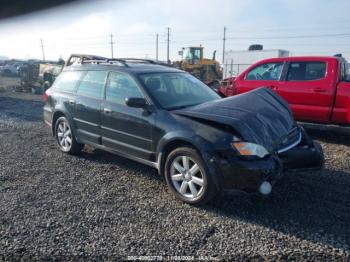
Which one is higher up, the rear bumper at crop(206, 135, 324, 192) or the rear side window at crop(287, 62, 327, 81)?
the rear side window at crop(287, 62, 327, 81)

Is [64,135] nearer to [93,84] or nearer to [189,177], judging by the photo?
[93,84]

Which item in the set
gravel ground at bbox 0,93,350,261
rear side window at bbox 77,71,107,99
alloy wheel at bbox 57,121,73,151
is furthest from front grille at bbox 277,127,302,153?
alloy wheel at bbox 57,121,73,151

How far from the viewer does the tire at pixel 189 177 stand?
368 centimetres

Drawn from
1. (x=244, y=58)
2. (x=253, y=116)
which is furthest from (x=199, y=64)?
(x=253, y=116)

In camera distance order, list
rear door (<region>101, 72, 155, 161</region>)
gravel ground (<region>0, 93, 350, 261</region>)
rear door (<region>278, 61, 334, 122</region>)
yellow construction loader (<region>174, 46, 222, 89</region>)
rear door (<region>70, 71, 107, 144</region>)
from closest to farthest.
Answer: gravel ground (<region>0, 93, 350, 261</region>)
rear door (<region>101, 72, 155, 161</region>)
rear door (<region>70, 71, 107, 144</region>)
rear door (<region>278, 61, 334, 122</region>)
yellow construction loader (<region>174, 46, 222, 89</region>)

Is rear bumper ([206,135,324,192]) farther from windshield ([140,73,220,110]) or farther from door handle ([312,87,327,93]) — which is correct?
door handle ([312,87,327,93])

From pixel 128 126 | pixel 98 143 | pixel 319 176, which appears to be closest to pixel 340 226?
pixel 319 176

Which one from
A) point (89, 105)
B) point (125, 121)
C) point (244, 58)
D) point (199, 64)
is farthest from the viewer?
point (244, 58)

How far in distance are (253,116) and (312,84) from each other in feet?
11.2

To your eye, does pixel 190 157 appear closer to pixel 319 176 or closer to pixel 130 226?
pixel 130 226

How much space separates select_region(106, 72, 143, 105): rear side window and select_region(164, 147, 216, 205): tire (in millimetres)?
1058

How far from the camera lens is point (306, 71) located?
22.4ft

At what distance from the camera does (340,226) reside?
328cm

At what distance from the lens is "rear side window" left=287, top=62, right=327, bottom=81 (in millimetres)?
6625
